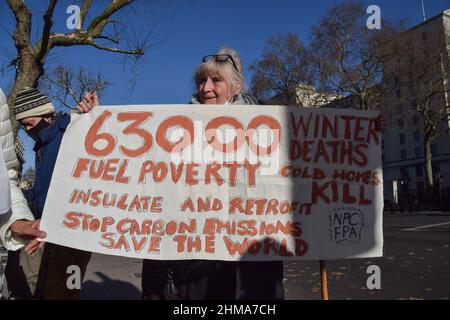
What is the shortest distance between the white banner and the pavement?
2613mm

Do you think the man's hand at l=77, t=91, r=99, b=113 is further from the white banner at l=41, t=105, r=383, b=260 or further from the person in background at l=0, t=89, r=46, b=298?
the person in background at l=0, t=89, r=46, b=298

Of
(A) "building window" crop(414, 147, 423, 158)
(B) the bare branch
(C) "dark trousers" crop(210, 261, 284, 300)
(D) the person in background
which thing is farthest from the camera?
(A) "building window" crop(414, 147, 423, 158)

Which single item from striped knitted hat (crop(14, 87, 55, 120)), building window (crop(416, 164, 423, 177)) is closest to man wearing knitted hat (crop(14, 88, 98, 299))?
striped knitted hat (crop(14, 87, 55, 120))

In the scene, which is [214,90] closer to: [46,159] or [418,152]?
[46,159]

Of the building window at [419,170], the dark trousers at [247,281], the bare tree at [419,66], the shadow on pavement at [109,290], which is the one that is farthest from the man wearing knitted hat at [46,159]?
the building window at [419,170]

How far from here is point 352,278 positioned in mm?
5895

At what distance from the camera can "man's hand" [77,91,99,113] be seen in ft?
8.82

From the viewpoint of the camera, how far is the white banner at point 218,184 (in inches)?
97.3

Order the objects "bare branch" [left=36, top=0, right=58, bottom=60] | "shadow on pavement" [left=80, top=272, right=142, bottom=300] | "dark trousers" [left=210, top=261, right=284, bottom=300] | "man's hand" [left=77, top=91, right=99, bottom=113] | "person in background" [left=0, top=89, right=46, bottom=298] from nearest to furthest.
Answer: "person in background" [left=0, top=89, right=46, bottom=298], "dark trousers" [left=210, top=261, right=284, bottom=300], "man's hand" [left=77, top=91, right=99, bottom=113], "shadow on pavement" [left=80, top=272, right=142, bottom=300], "bare branch" [left=36, top=0, right=58, bottom=60]

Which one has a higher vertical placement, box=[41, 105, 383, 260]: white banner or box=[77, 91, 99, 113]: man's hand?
box=[77, 91, 99, 113]: man's hand

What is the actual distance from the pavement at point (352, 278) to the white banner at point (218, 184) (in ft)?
8.57
